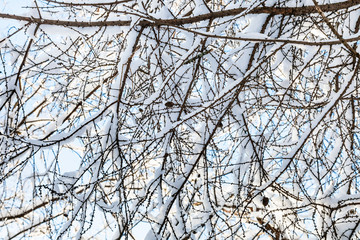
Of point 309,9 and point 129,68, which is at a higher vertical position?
point 129,68

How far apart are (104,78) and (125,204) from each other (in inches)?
57.6

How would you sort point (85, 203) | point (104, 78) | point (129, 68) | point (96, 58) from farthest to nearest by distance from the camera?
point (104, 78), point (96, 58), point (129, 68), point (85, 203)

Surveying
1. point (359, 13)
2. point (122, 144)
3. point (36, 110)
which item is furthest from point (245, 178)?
point (36, 110)

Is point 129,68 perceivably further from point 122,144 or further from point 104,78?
point 104,78

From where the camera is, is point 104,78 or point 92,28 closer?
point 92,28

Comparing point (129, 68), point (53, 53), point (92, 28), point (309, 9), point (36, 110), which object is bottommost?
point (309, 9)

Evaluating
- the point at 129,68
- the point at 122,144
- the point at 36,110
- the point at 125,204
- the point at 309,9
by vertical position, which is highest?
the point at 36,110

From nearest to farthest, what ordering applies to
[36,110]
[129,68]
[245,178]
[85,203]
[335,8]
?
[335,8]
[85,203]
[129,68]
[245,178]
[36,110]

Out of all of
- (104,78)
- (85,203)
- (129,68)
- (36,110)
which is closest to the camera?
(85,203)

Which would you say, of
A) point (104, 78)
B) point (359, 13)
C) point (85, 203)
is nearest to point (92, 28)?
point (104, 78)

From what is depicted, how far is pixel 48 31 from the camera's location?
2645mm

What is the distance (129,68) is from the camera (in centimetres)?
254

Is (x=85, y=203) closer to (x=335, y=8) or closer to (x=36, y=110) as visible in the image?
(x=335, y=8)

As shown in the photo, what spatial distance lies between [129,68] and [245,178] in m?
1.17
